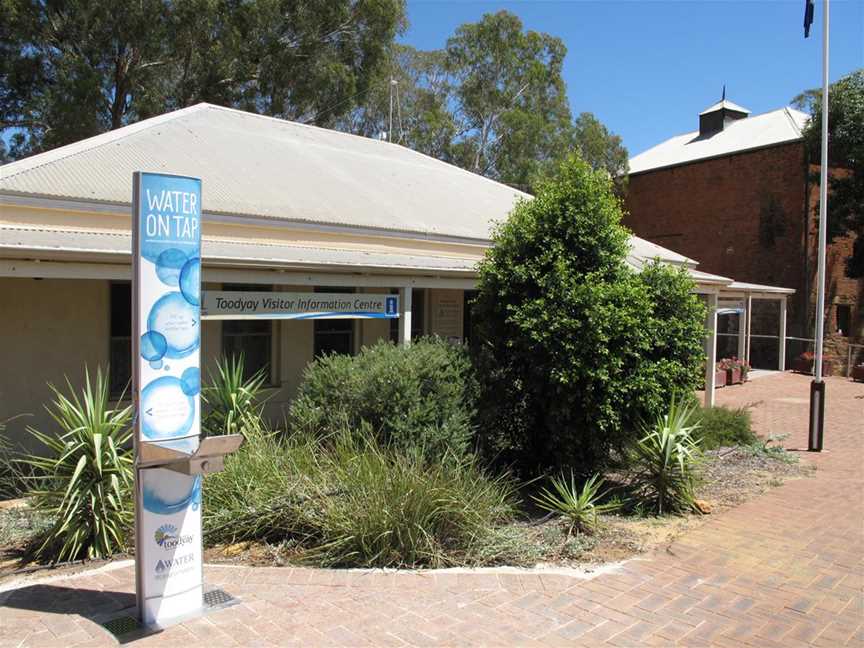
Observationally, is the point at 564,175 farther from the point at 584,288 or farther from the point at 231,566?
the point at 231,566

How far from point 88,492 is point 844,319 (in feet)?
90.0

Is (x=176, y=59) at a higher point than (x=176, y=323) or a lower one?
higher

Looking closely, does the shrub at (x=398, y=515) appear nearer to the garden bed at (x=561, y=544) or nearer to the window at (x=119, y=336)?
the garden bed at (x=561, y=544)

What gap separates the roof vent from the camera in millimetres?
31234

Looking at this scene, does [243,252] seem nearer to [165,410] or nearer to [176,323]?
[176,323]

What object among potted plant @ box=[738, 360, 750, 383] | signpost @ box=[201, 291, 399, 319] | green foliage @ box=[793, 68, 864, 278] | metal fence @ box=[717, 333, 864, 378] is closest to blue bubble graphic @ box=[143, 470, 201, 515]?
signpost @ box=[201, 291, 399, 319]

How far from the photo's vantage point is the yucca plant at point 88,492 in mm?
5250

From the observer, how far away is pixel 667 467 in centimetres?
706

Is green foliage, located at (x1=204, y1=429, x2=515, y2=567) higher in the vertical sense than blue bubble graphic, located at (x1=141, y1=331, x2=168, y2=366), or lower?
lower

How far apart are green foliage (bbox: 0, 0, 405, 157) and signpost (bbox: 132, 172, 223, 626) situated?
17613 mm

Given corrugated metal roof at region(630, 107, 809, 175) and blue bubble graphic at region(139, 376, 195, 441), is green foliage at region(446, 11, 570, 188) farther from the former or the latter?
blue bubble graphic at region(139, 376, 195, 441)

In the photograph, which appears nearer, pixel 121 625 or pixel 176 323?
pixel 121 625

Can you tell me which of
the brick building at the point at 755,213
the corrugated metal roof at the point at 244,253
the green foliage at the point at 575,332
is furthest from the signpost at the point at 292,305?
the brick building at the point at 755,213

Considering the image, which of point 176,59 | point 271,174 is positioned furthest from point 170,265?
point 176,59
